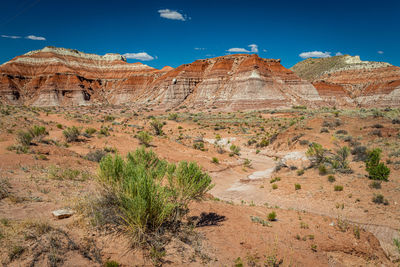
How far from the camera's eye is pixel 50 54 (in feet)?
243

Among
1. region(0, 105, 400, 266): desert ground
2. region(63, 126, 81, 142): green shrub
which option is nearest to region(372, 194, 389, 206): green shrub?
region(0, 105, 400, 266): desert ground

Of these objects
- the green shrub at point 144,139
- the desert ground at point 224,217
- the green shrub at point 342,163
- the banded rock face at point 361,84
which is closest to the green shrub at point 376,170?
the desert ground at point 224,217

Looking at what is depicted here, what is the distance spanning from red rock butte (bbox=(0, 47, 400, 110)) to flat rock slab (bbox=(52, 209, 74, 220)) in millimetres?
47156

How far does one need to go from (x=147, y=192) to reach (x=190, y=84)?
5963 cm

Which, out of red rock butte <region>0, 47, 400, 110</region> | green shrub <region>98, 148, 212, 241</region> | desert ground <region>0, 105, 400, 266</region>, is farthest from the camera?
red rock butte <region>0, 47, 400, 110</region>

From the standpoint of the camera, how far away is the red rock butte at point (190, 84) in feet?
174

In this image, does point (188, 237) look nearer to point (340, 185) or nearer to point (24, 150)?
point (340, 185)

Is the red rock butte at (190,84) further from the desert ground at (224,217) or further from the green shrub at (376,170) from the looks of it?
the green shrub at (376,170)

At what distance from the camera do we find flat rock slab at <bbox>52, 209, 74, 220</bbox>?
13.7ft

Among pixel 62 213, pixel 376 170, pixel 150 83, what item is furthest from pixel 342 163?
pixel 150 83

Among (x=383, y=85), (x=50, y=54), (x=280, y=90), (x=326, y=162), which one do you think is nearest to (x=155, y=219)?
(x=326, y=162)

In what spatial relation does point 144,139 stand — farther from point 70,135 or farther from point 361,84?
point 361,84

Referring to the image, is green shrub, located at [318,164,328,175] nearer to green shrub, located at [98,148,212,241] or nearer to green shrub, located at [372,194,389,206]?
green shrub, located at [372,194,389,206]

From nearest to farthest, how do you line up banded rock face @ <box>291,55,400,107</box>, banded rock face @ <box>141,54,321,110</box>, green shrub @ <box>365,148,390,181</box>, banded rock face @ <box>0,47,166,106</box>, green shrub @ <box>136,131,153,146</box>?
green shrub @ <box>365,148,390,181</box> < green shrub @ <box>136,131,153,146</box> < banded rock face @ <box>141,54,321,110</box> < banded rock face @ <box>291,55,400,107</box> < banded rock face @ <box>0,47,166,106</box>
